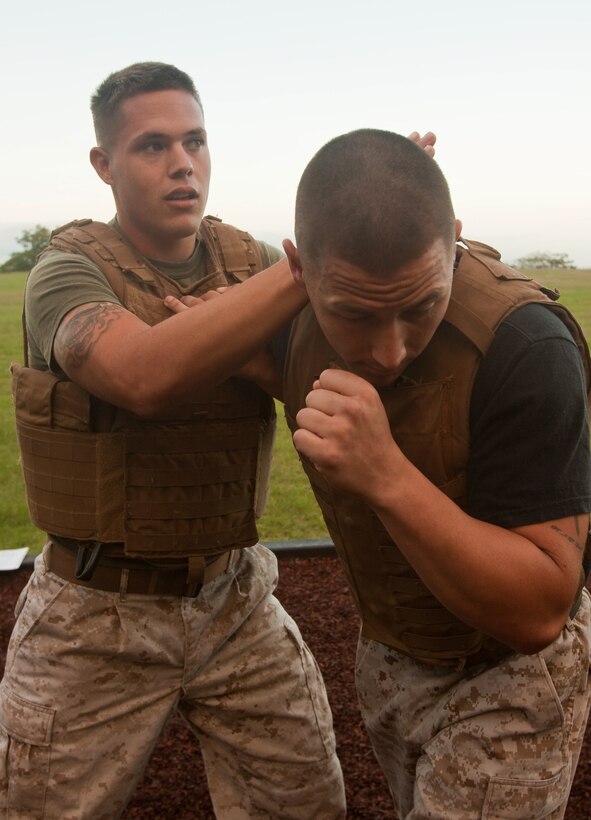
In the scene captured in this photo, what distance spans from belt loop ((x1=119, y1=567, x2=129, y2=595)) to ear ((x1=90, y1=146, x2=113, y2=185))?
1294mm

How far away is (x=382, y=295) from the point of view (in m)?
2.01

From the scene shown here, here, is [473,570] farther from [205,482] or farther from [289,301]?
[205,482]

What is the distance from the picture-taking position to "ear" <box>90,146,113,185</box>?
10.8 feet

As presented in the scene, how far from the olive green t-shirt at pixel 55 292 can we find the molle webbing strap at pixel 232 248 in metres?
0.45

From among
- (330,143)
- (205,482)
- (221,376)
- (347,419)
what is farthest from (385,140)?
(205,482)

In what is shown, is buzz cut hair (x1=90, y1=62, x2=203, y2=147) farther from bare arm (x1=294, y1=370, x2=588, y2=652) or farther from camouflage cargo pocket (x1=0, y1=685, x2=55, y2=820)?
camouflage cargo pocket (x1=0, y1=685, x2=55, y2=820)

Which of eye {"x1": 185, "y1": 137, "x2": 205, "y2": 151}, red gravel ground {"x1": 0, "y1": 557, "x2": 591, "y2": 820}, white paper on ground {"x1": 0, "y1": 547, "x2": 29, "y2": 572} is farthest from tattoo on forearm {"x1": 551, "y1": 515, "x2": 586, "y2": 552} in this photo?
white paper on ground {"x1": 0, "y1": 547, "x2": 29, "y2": 572}

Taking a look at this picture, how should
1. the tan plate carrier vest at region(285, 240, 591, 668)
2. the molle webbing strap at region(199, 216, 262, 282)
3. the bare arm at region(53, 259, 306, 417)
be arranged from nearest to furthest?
the tan plate carrier vest at region(285, 240, 591, 668) < the bare arm at region(53, 259, 306, 417) < the molle webbing strap at region(199, 216, 262, 282)

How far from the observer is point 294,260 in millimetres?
2316

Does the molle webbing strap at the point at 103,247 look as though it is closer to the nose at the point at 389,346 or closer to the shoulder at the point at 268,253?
the shoulder at the point at 268,253

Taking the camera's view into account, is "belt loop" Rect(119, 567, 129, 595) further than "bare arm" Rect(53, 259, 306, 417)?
Yes

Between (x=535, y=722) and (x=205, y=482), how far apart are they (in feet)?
4.00

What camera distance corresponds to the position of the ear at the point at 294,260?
230 centimetres

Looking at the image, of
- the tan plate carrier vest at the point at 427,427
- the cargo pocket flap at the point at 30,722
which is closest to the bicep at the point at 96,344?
the tan plate carrier vest at the point at 427,427
